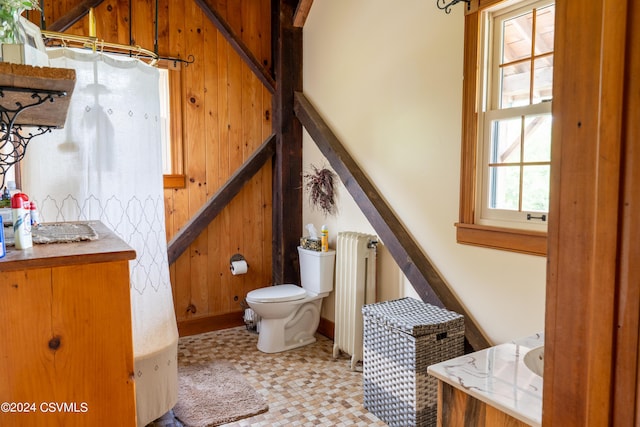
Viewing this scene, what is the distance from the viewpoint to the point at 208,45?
3396 mm

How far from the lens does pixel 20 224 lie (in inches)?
40.8

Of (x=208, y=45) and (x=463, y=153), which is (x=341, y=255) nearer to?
(x=463, y=153)

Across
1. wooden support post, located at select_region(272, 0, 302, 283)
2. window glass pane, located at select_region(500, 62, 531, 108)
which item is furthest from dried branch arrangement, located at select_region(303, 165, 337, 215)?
window glass pane, located at select_region(500, 62, 531, 108)

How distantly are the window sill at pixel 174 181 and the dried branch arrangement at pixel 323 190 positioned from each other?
987 mm

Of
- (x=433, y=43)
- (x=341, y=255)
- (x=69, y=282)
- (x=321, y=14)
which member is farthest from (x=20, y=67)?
(x=321, y=14)

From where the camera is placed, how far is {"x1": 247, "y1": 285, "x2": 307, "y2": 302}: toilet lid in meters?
3.04

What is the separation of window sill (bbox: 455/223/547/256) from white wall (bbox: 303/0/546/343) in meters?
0.04

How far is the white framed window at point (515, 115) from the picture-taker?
77.7 inches

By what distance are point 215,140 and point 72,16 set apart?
4.02 ft

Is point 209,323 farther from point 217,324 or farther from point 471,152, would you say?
point 471,152

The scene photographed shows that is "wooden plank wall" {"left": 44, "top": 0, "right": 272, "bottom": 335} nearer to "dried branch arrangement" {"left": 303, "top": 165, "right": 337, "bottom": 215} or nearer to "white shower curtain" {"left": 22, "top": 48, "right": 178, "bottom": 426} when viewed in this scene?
"dried branch arrangement" {"left": 303, "top": 165, "right": 337, "bottom": 215}

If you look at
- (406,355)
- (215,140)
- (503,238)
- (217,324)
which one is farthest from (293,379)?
A: (215,140)

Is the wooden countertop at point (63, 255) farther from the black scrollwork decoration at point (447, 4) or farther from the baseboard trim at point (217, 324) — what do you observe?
the baseboard trim at point (217, 324)

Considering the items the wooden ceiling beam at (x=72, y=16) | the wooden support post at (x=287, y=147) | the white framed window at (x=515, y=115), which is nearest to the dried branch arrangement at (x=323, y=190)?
the wooden support post at (x=287, y=147)
